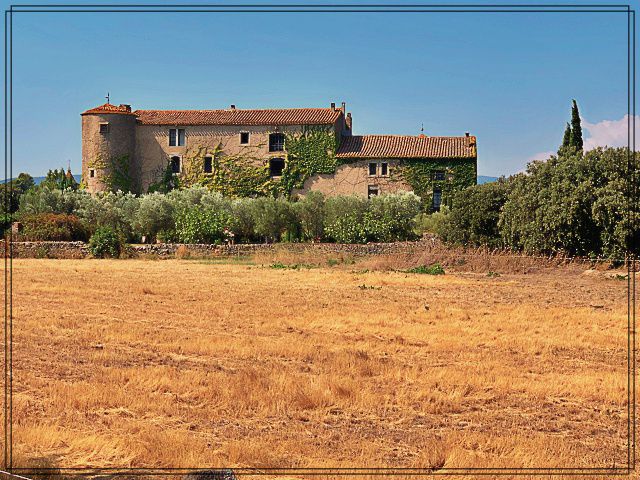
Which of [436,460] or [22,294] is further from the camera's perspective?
[22,294]

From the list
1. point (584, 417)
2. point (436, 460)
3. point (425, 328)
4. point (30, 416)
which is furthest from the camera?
point (425, 328)

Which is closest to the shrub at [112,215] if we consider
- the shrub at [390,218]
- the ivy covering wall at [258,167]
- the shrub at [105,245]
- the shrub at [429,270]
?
the shrub at [105,245]

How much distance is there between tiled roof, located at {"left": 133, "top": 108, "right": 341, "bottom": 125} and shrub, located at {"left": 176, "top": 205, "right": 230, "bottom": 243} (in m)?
18.7

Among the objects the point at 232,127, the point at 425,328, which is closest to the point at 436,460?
the point at 425,328

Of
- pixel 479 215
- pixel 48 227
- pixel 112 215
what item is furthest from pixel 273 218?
pixel 479 215

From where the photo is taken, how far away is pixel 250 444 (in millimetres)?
Answer: 6953

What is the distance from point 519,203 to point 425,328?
15687mm

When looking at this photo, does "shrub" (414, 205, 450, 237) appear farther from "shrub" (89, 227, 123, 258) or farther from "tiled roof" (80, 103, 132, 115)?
"tiled roof" (80, 103, 132, 115)

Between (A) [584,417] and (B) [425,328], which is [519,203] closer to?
(B) [425,328]

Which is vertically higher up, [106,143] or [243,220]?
[106,143]

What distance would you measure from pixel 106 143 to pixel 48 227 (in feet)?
63.7

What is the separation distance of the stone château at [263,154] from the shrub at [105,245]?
898 inches

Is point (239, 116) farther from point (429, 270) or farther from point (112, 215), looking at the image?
point (429, 270)

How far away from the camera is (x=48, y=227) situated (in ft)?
125
